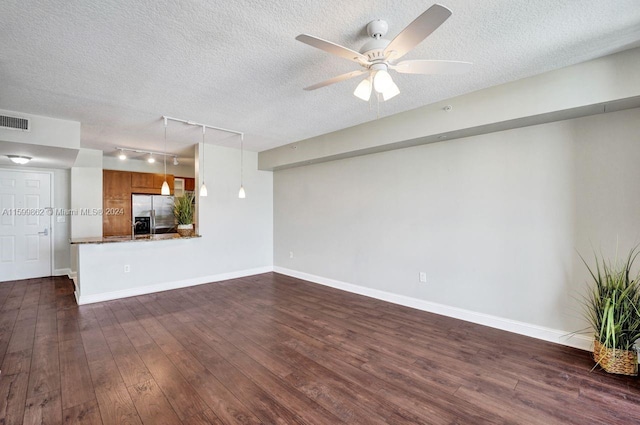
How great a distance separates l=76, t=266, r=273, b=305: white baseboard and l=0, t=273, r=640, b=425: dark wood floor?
1.02 ft

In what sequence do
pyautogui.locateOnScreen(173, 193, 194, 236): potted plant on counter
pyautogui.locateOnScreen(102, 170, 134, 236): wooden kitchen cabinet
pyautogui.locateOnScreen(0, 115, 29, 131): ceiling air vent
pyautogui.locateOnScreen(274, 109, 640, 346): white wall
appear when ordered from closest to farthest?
pyautogui.locateOnScreen(274, 109, 640, 346): white wall
pyautogui.locateOnScreen(0, 115, 29, 131): ceiling air vent
pyautogui.locateOnScreen(173, 193, 194, 236): potted plant on counter
pyautogui.locateOnScreen(102, 170, 134, 236): wooden kitchen cabinet

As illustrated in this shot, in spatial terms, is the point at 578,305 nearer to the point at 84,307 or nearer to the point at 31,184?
the point at 84,307

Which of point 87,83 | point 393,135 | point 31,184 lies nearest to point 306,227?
point 393,135

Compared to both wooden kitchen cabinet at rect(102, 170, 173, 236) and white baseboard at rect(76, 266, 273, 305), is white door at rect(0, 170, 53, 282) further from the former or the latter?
white baseboard at rect(76, 266, 273, 305)

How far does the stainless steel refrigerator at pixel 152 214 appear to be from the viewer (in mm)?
6633

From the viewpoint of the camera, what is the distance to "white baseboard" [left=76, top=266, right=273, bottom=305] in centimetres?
441

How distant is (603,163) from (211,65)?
12.6 feet

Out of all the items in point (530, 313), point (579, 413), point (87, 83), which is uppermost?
point (87, 83)

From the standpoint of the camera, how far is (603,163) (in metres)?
2.82

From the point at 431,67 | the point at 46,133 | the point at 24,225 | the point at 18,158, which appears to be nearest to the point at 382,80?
the point at 431,67

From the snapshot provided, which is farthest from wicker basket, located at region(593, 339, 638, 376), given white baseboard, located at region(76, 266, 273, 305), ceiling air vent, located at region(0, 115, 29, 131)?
ceiling air vent, located at region(0, 115, 29, 131)

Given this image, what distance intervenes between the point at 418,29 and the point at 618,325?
9.56ft

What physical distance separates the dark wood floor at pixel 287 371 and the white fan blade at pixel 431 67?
2.42 m

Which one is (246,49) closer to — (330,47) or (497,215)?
(330,47)
